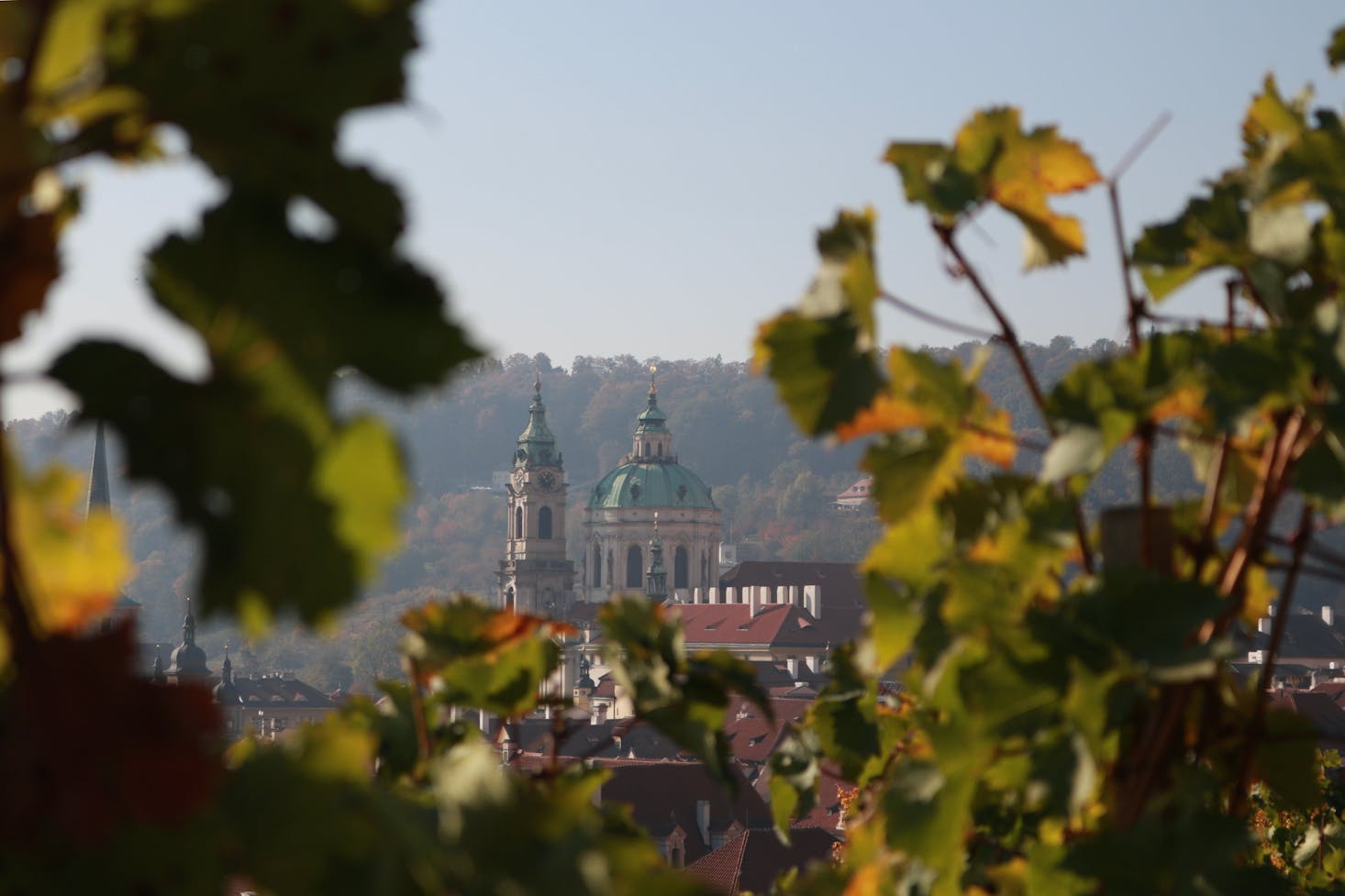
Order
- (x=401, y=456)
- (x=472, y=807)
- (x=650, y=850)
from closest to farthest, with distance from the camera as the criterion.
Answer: (x=401, y=456) < (x=472, y=807) < (x=650, y=850)

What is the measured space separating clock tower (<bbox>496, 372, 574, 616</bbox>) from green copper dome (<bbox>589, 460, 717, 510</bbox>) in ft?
10.2

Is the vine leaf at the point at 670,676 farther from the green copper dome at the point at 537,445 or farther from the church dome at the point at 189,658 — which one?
the green copper dome at the point at 537,445

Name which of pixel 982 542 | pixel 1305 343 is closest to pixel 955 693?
pixel 982 542

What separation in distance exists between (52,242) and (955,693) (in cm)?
74

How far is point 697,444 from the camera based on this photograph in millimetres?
120562

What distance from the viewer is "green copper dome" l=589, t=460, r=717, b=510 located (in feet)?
265

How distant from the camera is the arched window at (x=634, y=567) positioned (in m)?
79.4

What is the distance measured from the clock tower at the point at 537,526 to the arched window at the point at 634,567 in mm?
2659

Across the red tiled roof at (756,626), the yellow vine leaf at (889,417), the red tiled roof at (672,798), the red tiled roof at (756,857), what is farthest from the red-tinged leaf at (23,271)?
the red tiled roof at (756,626)

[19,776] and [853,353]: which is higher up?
[853,353]

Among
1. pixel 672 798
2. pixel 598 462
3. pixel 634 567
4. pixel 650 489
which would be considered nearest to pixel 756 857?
pixel 672 798

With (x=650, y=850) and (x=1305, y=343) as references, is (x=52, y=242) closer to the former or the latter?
(x=650, y=850)

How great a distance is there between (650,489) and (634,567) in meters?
3.78

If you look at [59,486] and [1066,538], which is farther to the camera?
[1066,538]
